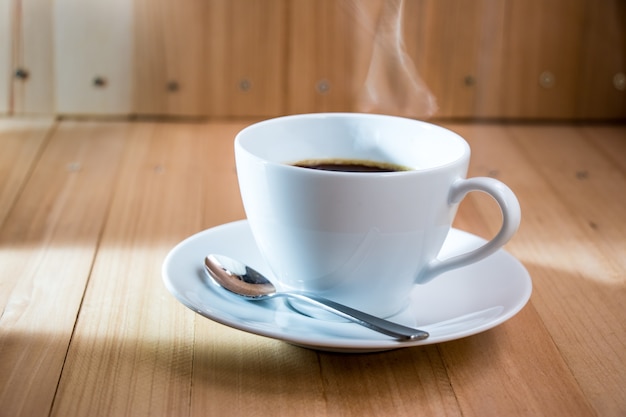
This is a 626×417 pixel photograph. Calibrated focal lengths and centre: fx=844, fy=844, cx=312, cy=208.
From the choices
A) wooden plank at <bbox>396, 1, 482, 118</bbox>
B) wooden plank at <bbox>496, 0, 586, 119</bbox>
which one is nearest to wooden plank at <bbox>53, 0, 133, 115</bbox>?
wooden plank at <bbox>396, 1, 482, 118</bbox>

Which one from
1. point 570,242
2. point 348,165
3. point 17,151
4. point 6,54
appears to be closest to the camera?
point 348,165

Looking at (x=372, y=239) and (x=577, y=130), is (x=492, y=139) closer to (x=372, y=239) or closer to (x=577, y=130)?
(x=577, y=130)

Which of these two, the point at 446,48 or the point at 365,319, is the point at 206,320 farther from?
the point at 446,48

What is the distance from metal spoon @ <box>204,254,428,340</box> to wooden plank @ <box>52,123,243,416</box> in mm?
33

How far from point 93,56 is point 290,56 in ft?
0.80

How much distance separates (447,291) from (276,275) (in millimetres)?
115

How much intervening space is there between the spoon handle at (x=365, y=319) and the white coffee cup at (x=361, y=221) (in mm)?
11

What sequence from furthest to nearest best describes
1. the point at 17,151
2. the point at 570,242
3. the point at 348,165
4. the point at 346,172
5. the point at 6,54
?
the point at 6,54 → the point at 17,151 → the point at 570,242 → the point at 348,165 → the point at 346,172

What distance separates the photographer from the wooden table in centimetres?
47

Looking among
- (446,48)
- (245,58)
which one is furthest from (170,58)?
(446,48)

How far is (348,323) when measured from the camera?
0.51 metres

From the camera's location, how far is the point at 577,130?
3.57 feet

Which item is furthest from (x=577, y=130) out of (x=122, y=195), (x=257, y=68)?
(x=122, y=195)

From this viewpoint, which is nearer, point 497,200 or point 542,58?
point 497,200
